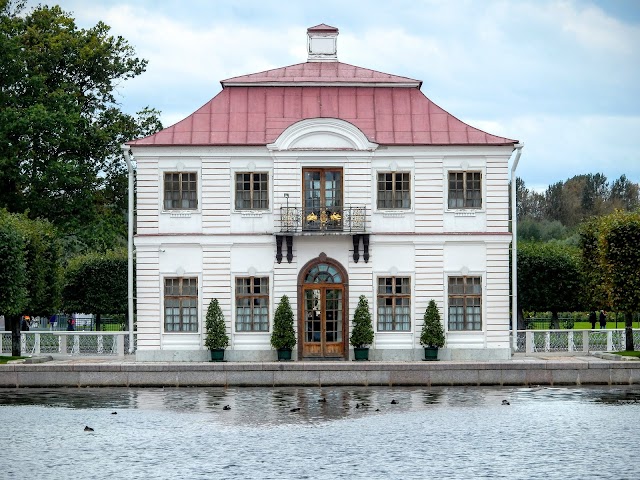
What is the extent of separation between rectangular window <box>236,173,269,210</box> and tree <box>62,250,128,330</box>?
65.3ft

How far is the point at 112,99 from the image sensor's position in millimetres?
59094

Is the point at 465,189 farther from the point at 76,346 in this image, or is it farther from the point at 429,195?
the point at 76,346

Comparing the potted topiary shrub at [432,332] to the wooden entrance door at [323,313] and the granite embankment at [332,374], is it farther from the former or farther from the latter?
the granite embankment at [332,374]

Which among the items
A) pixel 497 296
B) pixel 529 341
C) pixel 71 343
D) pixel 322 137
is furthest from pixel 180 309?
pixel 529 341

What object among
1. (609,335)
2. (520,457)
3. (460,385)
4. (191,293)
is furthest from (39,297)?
(520,457)

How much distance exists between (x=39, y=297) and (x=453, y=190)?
15.6 metres

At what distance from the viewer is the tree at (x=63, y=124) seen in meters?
54.5

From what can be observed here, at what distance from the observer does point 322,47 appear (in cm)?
4653

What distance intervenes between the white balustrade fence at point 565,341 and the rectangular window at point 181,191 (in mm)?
12852

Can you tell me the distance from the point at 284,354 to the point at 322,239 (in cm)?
405

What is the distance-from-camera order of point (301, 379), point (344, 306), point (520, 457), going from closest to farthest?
point (520, 457) → point (301, 379) → point (344, 306)

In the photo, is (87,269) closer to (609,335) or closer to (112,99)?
(112,99)

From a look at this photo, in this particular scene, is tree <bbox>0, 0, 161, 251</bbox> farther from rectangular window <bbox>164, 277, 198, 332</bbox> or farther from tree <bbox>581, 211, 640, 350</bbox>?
tree <bbox>581, 211, 640, 350</bbox>

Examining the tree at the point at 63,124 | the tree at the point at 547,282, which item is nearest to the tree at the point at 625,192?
the tree at the point at 547,282
